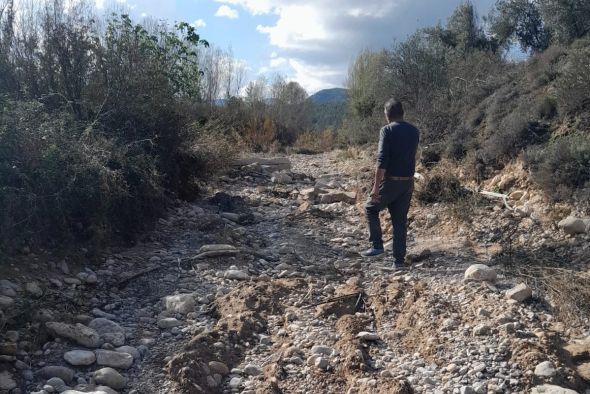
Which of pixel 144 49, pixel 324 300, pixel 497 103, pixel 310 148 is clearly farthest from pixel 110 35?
pixel 310 148

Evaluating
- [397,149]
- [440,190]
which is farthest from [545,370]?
[440,190]

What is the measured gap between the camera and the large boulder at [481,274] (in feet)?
16.9

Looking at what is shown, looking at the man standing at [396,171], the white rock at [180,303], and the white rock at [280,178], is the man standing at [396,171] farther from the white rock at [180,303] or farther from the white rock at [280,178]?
the white rock at [280,178]

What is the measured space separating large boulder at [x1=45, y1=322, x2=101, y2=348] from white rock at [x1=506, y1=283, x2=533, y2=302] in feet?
11.2

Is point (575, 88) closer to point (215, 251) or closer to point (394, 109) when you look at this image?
point (394, 109)

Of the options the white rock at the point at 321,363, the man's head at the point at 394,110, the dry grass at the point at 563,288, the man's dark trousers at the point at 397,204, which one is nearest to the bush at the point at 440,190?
the man's dark trousers at the point at 397,204

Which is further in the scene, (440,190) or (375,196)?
(440,190)

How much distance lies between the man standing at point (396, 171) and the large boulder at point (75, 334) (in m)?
3.19

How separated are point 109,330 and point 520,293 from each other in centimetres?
345

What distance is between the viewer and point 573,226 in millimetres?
6062

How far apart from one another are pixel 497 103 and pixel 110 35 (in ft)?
25.5

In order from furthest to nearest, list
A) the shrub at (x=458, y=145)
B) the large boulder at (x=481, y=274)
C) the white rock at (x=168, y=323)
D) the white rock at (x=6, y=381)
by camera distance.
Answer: the shrub at (x=458, y=145) < the large boulder at (x=481, y=274) < the white rock at (x=168, y=323) < the white rock at (x=6, y=381)

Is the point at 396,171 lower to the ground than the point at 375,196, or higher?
higher

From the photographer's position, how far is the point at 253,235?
756 centimetres
